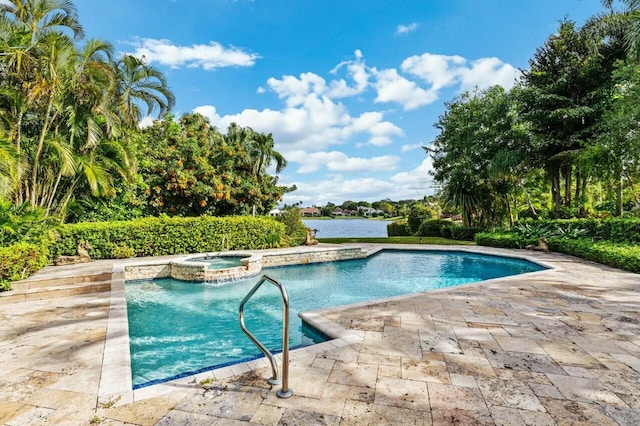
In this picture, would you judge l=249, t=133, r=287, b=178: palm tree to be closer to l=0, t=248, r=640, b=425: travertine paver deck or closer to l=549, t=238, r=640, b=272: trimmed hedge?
l=549, t=238, r=640, b=272: trimmed hedge

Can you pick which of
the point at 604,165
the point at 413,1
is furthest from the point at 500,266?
the point at 413,1

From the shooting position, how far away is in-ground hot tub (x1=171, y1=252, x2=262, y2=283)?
8.43 metres

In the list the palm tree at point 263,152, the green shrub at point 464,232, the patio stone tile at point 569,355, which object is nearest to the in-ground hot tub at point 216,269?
the patio stone tile at point 569,355

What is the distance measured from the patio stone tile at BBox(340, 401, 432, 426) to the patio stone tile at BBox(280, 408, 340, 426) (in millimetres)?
87

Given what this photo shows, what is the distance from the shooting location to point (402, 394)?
252 cm

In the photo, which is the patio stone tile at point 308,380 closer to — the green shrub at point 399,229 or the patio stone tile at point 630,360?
the patio stone tile at point 630,360

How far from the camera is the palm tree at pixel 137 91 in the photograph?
1181 centimetres

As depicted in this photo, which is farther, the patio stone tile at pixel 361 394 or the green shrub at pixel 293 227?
the green shrub at pixel 293 227

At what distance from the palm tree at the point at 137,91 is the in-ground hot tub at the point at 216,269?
6909 mm

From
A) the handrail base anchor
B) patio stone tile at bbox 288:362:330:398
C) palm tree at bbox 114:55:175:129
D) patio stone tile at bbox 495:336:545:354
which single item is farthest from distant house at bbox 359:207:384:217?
the handrail base anchor

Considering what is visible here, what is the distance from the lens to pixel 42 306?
515cm

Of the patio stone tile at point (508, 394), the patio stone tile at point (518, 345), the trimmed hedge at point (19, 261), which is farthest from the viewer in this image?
the trimmed hedge at point (19, 261)

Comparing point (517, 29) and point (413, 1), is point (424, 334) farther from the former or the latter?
point (517, 29)

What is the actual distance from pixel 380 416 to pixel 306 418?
55 cm
